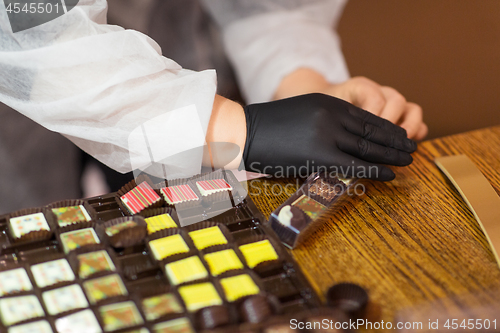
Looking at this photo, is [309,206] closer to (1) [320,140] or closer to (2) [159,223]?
(1) [320,140]

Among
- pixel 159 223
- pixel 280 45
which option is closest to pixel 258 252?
pixel 159 223

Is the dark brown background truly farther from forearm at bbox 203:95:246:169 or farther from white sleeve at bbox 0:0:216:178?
white sleeve at bbox 0:0:216:178

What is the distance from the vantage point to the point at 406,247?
64cm

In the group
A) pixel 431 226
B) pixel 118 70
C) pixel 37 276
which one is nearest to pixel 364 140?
pixel 431 226

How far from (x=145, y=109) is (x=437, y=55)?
155cm

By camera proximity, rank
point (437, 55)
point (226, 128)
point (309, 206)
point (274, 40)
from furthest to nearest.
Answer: point (437, 55)
point (274, 40)
point (226, 128)
point (309, 206)

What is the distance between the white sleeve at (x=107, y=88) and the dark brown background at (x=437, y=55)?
4.41 feet

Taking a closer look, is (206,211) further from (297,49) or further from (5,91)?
(297,49)

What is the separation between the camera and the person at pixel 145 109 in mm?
716

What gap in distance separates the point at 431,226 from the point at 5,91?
31.8 inches

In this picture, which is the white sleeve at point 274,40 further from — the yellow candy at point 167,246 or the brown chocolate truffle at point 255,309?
the brown chocolate truffle at point 255,309

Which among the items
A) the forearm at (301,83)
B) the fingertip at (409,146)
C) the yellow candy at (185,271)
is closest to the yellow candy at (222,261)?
the yellow candy at (185,271)

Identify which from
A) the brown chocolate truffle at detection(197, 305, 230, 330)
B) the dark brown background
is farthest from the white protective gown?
the dark brown background

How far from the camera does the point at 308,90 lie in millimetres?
1135
